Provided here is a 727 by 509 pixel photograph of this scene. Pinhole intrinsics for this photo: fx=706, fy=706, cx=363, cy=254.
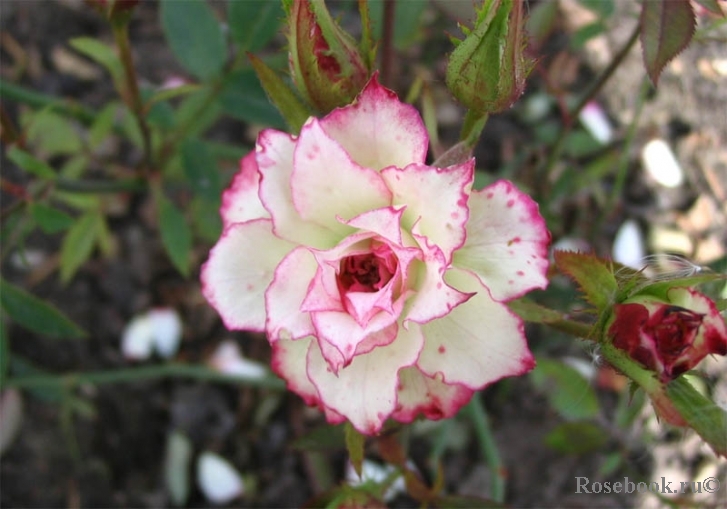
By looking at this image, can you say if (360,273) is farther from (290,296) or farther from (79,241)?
(79,241)

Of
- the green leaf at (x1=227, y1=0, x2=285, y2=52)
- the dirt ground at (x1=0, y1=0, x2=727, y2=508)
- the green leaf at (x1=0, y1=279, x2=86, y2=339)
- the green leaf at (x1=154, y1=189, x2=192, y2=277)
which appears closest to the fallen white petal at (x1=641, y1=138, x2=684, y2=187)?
the dirt ground at (x1=0, y1=0, x2=727, y2=508)

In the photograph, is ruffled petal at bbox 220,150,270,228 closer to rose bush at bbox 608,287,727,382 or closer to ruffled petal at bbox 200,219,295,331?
ruffled petal at bbox 200,219,295,331

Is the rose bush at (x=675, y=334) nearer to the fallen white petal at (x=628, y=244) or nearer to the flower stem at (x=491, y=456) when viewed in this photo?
the flower stem at (x=491, y=456)

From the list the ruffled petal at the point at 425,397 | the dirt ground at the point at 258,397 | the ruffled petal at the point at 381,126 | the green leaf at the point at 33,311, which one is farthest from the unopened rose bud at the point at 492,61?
the dirt ground at the point at 258,397

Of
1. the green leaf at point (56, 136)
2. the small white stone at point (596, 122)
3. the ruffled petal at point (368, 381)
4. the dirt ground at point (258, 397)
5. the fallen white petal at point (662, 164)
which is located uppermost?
the ruffled petal at point (368, 381)

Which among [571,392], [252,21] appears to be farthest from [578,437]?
[252,21]

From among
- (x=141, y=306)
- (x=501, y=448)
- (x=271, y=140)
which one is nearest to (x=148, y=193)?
(x=141, y=306)

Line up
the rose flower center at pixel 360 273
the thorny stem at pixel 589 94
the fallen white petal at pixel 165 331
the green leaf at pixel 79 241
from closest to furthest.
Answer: the rose flower center at pixel 360 273
the thorny stem at pixel 589 94
the green leaf at pixel 79 241
the fallen white petal at pixel 165 331

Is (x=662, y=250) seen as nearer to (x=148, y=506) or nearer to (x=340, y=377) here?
(x=340, y=377)
